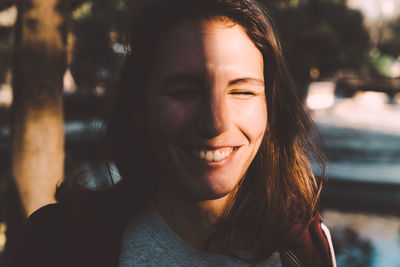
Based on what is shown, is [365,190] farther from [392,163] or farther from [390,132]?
[390,132]

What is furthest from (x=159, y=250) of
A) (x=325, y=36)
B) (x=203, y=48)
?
(x=325, y=36)

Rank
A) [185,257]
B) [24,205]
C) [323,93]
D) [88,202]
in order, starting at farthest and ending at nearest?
[323,93] < [24,205] < [88,202] < [185,257]

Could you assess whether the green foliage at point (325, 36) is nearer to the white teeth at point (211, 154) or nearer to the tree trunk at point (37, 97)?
the tree trunk at point (37, 97)

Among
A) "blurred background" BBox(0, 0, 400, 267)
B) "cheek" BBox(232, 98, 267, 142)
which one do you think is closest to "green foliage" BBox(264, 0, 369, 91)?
"blurred background" BBox(0, 0, 400, 267)

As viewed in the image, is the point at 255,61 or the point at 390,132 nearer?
the point at 255,61

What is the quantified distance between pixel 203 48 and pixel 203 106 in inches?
7.7

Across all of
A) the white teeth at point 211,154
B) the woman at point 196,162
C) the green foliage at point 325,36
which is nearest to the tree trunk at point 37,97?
the woman at point 196,162

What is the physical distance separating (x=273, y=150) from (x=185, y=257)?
59 cm

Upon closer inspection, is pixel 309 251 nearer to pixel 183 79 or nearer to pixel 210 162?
pixel 210 162

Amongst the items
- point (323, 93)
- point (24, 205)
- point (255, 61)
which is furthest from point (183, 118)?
point (323, 93)

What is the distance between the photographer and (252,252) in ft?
4.91

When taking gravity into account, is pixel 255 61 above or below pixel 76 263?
above

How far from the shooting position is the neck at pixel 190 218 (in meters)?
1.45

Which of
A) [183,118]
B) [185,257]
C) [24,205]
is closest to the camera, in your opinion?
[183,118]
